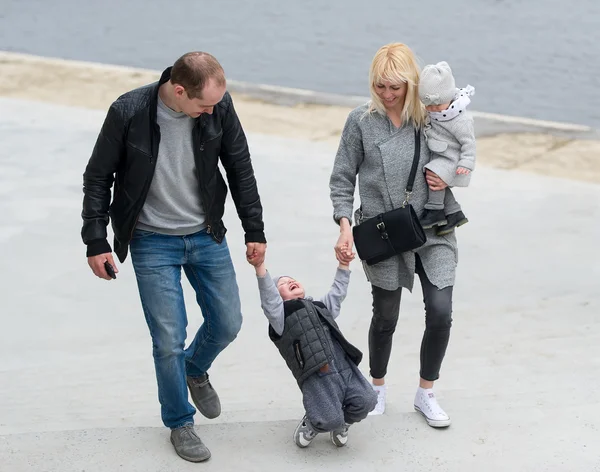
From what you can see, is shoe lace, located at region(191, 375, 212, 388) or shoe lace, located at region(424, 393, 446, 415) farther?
shoe lace, located at region(191, 375, 212, 388)

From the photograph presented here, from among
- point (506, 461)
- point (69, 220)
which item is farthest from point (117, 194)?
point (69, 220)

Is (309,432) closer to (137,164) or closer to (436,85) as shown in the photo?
(137,164)

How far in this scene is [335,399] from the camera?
406 centimetres

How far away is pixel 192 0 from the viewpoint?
2025 cm

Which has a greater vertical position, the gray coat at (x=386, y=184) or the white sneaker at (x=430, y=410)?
the gray coat at (x=386, y=184)

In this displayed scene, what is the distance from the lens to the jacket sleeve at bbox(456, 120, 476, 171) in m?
4.20

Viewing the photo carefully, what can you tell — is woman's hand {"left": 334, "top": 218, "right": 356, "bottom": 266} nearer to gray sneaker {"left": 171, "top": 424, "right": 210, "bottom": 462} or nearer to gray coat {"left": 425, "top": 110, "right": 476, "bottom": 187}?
gray coat {"left": 425, "top": 110, "right": 476, "bottom": 187}

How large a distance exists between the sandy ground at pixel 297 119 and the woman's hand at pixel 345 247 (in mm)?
5045

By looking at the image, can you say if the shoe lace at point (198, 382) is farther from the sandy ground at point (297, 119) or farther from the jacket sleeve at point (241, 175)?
the sandy ground at point (297, 119)

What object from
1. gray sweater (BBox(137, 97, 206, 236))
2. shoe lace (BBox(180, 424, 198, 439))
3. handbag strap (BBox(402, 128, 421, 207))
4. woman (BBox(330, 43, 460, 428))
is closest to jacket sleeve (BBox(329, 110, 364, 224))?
woman (BBox(330, 43, 460, 428))

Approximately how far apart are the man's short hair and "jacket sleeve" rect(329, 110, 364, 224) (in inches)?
29.9

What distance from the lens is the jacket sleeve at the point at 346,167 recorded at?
438cm

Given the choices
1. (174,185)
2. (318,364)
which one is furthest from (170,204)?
(318,364)

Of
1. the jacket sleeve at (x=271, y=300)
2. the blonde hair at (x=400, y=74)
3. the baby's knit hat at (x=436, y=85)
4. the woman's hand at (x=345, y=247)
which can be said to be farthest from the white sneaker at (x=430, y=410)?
the baby's knit hat at (x=436, y=85)
